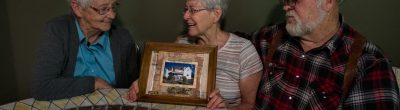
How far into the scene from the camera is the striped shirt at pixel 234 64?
1.93m

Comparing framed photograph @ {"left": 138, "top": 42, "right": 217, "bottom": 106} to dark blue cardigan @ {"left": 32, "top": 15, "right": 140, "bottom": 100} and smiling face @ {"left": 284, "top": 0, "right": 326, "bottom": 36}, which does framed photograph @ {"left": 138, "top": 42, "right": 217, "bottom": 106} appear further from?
smiling face @ {"left": 284, "top": 0, "right": 326, "bottom": 36}

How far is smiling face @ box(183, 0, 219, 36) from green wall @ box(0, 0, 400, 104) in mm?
485

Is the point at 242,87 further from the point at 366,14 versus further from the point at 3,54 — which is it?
the point at 3,54

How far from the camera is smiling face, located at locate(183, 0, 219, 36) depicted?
6.16ft

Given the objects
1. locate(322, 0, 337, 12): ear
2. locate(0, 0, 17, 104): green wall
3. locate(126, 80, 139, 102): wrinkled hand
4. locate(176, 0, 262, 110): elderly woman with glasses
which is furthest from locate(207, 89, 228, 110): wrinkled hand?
locate(0, 0, 17, 104): green wall

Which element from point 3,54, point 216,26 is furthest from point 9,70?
point 216,26

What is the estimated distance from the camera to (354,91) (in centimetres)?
175

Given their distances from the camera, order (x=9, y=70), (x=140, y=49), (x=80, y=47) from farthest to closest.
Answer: (x=9, y=70) → (x=140, y=49) → (x=80, y=47)

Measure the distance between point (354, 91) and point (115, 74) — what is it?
1197 mm

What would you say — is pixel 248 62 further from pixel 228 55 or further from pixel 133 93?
pixel 133 93

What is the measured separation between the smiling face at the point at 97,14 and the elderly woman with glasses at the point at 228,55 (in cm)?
38

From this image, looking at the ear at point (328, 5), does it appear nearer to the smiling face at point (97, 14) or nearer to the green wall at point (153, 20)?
the green wall at point (153, 20)

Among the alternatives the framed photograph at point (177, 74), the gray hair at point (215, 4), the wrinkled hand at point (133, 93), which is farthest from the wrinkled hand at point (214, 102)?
the gray hair at point (215, 4)

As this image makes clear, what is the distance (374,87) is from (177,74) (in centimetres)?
86
